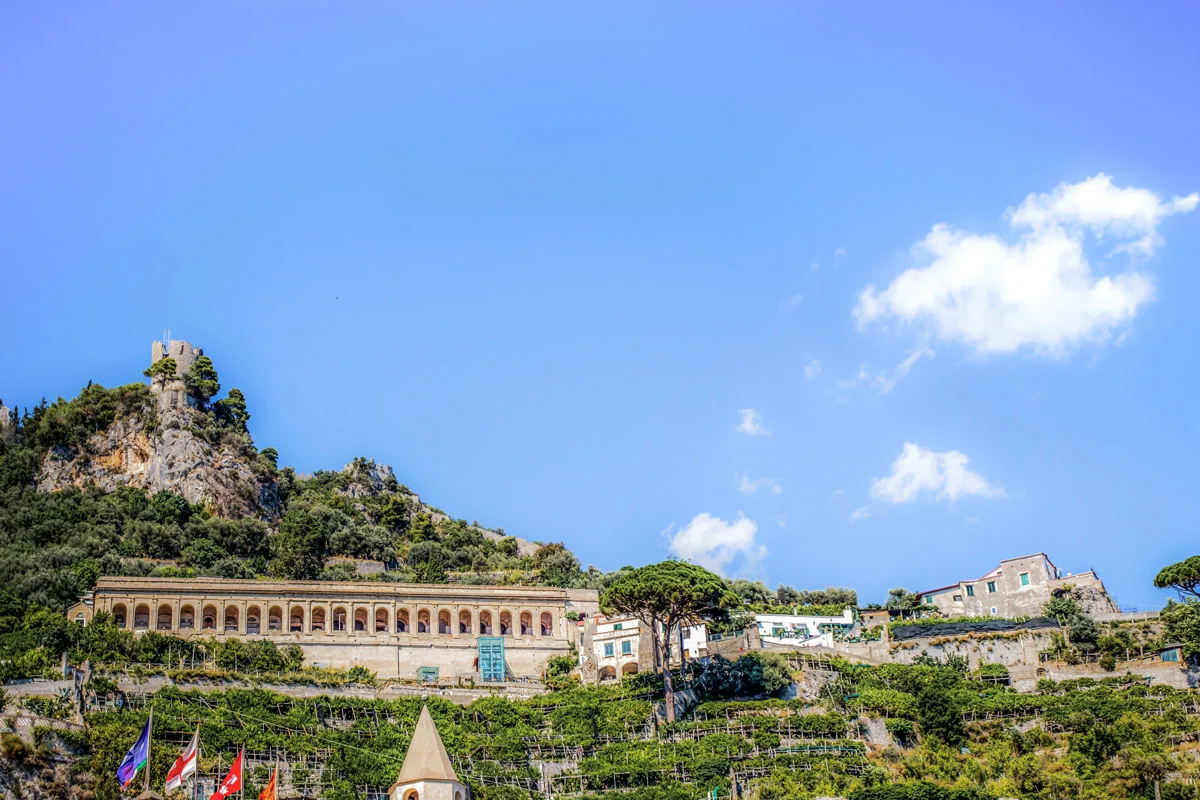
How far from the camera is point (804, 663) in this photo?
229 ft

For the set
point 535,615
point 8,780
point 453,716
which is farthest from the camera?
point 535,615

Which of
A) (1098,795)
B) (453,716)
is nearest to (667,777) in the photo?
(453,716)

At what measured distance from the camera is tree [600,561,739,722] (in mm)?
66250

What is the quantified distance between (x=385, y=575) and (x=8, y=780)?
44296mm

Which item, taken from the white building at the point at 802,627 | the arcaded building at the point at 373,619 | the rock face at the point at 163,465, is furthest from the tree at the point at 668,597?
the rock face at the point at 163,465

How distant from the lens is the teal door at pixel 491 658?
7588 centimetres

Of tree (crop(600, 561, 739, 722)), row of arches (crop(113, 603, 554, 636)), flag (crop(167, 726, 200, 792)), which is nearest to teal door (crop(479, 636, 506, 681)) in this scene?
row of arches (crop(113, 603, 554, 636))

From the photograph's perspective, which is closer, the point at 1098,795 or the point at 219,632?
the point at 1098,795

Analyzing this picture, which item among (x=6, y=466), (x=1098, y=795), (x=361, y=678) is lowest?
(x=1098, y=795)

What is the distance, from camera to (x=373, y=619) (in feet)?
263

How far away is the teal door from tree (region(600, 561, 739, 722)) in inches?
424

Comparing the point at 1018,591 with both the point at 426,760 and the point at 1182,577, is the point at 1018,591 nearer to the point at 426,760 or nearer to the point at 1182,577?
the point at 1182,577

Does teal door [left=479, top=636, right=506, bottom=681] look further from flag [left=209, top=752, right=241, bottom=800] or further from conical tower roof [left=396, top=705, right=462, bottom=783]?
flag [left=209, top=752, right=241, bottom=800]

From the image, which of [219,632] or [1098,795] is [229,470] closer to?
[219,632]
